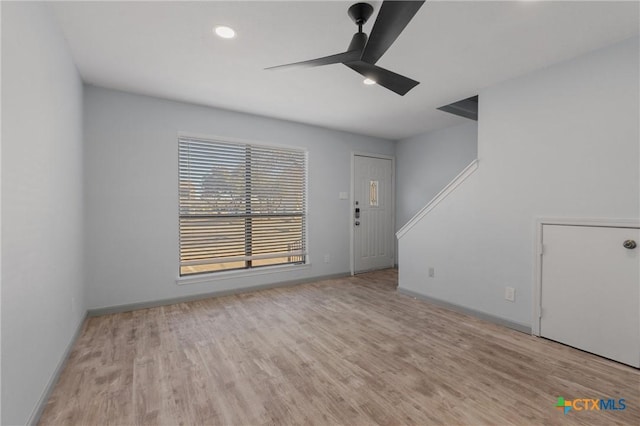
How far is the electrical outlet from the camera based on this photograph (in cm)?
282

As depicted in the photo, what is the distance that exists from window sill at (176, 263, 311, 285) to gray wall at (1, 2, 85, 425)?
1.31 meters

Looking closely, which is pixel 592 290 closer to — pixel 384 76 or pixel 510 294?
pixel 510 294

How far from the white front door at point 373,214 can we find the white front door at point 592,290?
2.87 metres

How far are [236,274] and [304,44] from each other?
2.95 meters

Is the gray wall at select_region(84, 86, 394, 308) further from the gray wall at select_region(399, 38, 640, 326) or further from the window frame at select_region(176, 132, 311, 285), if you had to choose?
the gray wall at select_region(399, 38, 640, 326)

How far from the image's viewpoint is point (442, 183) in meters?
4.82

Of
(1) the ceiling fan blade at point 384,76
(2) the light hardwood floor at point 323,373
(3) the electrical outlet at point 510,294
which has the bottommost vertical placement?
(2) the light hardwood floor at point 323,373

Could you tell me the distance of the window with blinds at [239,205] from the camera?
3.72 metres

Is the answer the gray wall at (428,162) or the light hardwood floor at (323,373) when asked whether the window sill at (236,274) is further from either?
the gray wall at (428,162)

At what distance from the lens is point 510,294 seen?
2840 millimetres

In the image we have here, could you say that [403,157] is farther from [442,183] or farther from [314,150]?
[314,150]

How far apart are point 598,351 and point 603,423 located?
968 millimetres

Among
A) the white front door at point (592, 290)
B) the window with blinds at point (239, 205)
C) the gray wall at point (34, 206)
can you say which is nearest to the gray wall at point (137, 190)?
the window with blinds at point (239, 205)

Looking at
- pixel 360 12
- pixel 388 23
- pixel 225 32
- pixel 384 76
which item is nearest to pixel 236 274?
pixel 225 32
